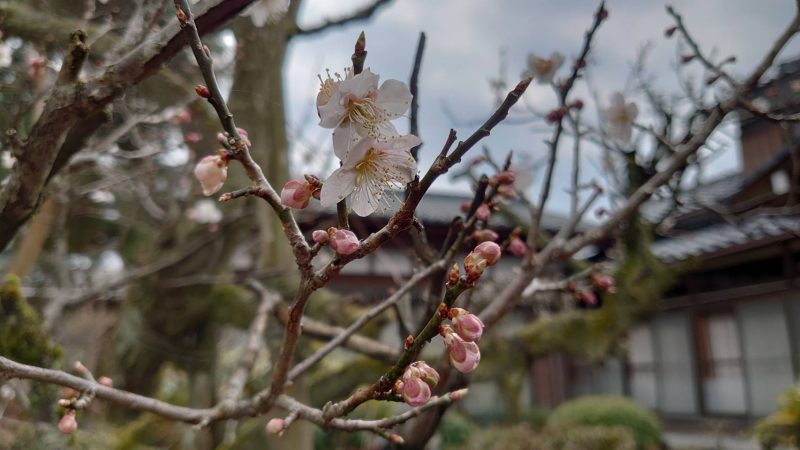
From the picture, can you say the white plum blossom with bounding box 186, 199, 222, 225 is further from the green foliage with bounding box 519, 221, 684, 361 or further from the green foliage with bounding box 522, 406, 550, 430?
the green foliage with bounding box 522, 406, 550, 430

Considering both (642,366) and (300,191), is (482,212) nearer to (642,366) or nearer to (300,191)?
(300,191)

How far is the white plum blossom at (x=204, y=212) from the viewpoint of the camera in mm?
5352

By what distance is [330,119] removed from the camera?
888mm

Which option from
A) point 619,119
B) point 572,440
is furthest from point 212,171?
point 572,440

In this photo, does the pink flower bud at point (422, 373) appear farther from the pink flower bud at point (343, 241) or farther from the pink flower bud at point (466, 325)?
the pink flower bud at point (343, 241)

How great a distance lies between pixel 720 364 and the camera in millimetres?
8891

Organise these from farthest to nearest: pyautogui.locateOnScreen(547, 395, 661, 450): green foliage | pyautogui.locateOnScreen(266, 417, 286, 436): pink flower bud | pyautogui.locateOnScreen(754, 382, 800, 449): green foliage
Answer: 1. pyautogui.locateOnScreen(547, 395, 661, 450): green foliage
2. pyautogui.locateOnScreen(754, 382, 800, 449): green foliage
3. pyautogui.locateOnScreen(266, 417, 286, 436): pink flower bud

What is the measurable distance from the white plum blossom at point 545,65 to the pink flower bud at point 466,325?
59.4 inches

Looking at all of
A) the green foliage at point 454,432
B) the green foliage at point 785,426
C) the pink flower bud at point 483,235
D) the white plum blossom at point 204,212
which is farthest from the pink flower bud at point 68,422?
the green foliage at point 454,432

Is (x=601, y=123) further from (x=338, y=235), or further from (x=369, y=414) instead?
(x=369, y=414)

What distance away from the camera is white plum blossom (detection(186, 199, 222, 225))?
535 centimetres

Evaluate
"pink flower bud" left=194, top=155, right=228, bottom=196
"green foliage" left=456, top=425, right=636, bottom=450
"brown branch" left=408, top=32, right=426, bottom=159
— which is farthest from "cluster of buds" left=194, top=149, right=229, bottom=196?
"green foliage" left=456, top=425, right=636, bottom=450

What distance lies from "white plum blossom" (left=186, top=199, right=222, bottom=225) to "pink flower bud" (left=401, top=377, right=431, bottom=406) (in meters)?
4.61

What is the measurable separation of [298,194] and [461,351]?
1.06 ft
